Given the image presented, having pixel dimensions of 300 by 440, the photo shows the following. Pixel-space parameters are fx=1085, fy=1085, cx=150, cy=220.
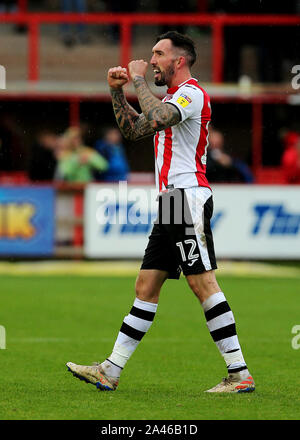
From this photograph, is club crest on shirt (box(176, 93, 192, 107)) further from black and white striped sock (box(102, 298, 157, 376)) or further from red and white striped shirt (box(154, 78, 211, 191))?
black and white striped sock (box(102, 298, 157, 376))

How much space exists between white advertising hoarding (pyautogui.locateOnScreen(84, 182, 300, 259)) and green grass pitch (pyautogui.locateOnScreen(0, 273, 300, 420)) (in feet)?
5.83

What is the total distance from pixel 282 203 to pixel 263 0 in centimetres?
656

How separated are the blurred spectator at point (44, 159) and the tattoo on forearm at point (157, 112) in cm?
1181

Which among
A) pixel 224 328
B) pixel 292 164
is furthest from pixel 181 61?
pixel 292 164

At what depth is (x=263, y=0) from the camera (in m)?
22.0

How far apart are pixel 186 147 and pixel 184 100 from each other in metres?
0.35

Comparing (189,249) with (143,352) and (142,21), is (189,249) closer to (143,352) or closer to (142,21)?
(143,352)

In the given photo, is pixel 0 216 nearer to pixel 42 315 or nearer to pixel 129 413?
pixel 42 315

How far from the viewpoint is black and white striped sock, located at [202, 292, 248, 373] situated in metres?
7.02

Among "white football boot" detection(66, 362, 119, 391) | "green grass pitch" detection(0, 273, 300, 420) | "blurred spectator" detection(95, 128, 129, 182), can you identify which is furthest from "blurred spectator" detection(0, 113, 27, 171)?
"white football boot" detection(66, 362, 119, 391)

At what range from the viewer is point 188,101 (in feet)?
22.7

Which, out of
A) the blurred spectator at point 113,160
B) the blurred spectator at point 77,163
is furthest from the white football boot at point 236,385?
the blurred spectator at point 77,163

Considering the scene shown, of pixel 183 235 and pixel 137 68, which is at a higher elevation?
pixel 137 68
